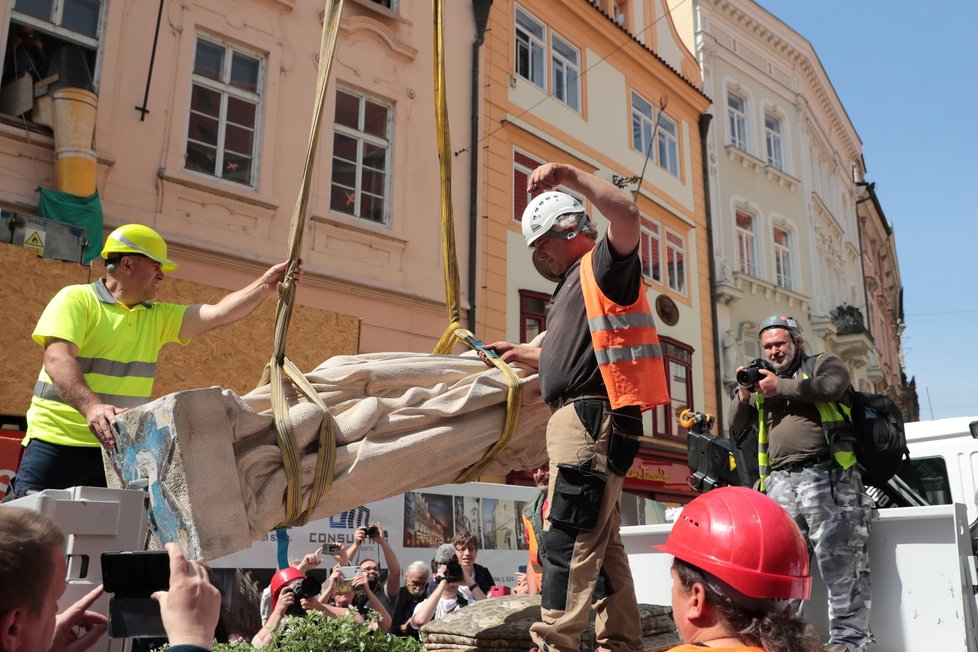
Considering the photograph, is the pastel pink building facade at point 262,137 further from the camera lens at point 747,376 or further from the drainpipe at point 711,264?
the drainpipe at point 711,264

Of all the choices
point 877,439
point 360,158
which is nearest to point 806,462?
point 877,439

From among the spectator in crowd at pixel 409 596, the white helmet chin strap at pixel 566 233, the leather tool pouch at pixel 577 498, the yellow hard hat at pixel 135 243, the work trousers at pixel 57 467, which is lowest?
the spectator in crowd at pixel 409 596

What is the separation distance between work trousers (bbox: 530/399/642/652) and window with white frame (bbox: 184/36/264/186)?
7.76 meters

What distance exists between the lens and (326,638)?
3.15 meters

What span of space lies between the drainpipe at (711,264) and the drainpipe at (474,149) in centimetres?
711

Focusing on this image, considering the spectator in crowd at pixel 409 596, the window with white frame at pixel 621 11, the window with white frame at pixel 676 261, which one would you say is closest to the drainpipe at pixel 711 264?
the window with white frame at pixel 676 261

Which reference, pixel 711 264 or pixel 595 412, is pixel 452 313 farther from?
pixel 711 264

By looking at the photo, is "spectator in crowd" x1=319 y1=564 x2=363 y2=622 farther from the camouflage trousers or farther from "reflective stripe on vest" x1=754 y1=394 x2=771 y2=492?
the camouflage trousers

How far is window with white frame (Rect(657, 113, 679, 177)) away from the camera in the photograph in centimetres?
1736

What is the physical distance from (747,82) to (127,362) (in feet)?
65.7

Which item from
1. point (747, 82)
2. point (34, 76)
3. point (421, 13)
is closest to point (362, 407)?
point (34, 76)

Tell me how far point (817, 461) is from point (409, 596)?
3086 mm

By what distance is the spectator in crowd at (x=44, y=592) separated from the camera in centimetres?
125

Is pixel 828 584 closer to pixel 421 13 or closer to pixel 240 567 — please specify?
pixel 240 567
